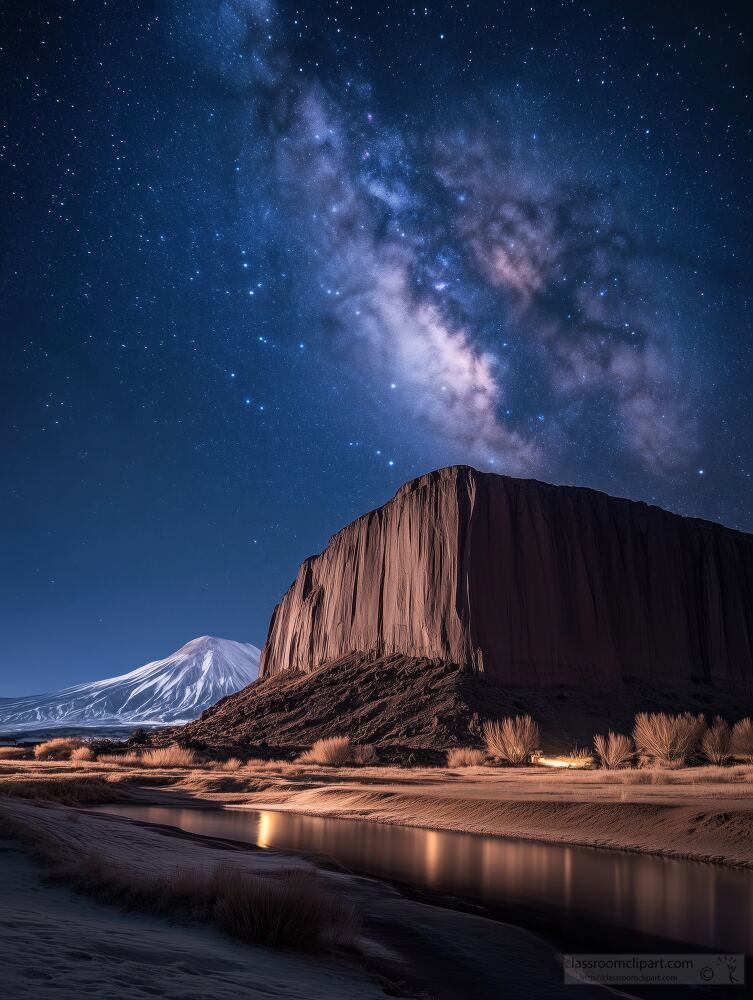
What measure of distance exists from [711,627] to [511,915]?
61.1m

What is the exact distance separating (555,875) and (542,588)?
46.7 metres

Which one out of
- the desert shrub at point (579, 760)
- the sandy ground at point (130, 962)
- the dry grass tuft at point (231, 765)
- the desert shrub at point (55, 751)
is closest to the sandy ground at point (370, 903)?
the sandy ground at point (130, 962)

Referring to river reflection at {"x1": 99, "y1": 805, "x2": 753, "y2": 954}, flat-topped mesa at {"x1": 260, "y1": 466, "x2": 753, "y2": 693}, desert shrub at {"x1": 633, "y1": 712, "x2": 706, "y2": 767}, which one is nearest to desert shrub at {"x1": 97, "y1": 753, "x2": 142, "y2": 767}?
river reflection at {"x1": 99, "y1": 805, "x2": 753, "y2": 954}

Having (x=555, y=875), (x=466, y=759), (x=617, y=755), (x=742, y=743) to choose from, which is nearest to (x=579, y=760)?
(x=617, y=755)

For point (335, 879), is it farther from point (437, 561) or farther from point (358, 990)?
point (437, 561)

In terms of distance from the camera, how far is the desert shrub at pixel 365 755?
3509cm

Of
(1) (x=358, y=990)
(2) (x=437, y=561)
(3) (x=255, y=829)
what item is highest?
(2) (x=437, y=561)

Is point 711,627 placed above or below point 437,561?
below

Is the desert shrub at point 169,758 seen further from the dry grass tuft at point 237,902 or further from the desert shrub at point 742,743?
the dry grass tuft at point 237,902

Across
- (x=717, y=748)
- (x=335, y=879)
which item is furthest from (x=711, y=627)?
(x=335, y=879)

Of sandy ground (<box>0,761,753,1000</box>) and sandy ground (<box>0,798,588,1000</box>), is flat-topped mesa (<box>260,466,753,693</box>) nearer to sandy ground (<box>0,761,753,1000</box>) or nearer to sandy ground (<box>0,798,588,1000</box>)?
sandy ground (<box>0,761,753,1000</box>)

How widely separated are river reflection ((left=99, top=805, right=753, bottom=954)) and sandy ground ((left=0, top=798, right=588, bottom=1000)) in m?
1.62

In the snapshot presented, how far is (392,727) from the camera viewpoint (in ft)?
145

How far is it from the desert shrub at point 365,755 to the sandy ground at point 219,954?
26.7m
